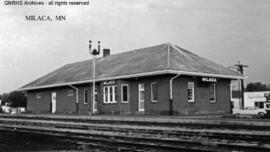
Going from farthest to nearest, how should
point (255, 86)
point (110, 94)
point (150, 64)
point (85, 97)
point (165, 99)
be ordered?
1. point (255, 86)
2. point (85, 97)
3. point (110, 94)
4. point (150, 64)
5. point (165, 99)

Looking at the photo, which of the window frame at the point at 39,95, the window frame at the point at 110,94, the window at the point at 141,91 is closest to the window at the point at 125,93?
the window frame at the point at 110,94

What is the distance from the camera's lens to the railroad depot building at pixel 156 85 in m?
23.2

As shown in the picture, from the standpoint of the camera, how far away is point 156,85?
24078 mm

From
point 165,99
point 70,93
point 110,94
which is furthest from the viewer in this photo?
point 70,93

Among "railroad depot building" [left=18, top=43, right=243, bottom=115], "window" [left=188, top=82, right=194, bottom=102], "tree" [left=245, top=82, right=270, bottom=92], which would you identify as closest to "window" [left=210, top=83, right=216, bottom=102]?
"railroad depot building" [left=18, top=43, right=243, bottom=115]

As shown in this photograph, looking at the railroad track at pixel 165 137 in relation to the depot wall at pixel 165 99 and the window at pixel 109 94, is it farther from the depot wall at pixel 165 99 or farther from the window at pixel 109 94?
the window at pixel 109 94

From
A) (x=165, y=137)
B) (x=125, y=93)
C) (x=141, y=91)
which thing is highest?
(x=141, y=91)

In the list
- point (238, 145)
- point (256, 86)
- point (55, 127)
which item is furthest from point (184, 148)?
point (256, 86)

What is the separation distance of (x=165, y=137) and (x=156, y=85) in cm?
1562

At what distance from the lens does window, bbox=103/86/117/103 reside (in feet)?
88.3

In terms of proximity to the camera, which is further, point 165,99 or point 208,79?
point 208,79

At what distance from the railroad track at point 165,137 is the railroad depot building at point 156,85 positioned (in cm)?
1101

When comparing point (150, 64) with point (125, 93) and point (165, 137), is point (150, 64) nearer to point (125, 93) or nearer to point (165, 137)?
point (125, 93)

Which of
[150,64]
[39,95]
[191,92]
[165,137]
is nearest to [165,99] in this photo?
[191,92]
